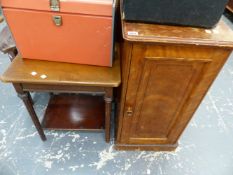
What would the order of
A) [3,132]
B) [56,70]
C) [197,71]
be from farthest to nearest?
1. [3,132]
2. [56,70]
3. [197,71]

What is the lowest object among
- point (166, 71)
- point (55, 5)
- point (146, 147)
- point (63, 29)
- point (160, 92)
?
point (146, 147)

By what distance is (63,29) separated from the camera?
824 mm

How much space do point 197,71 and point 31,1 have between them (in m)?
0.74

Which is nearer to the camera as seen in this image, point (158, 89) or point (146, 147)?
point (158, 89)

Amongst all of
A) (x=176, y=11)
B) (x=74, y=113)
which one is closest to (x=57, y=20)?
(x=176, y=11)

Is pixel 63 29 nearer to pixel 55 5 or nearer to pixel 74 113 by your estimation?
pixel 55 5

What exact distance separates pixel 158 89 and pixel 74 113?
74 cm

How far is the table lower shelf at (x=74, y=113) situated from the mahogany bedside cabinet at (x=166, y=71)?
29 centimetres

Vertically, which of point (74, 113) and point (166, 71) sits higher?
point (166, 71)

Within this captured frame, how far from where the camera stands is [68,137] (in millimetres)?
1339

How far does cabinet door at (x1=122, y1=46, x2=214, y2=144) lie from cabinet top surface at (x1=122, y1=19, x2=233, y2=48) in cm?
→ 6

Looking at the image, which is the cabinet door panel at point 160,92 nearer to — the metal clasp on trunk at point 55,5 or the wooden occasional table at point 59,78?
the wooden occasional table at point 59,78

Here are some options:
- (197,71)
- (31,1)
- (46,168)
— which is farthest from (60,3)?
(46,168)

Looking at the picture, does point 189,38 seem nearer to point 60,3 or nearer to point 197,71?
point 197,71
